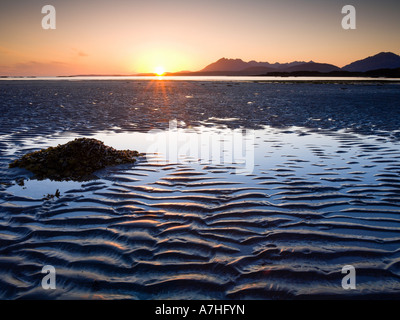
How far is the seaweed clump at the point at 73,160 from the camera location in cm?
→ 822

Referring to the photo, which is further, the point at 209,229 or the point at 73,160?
the point at 73,160

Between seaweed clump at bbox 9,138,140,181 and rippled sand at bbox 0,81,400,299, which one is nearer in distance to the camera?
rippled sand at bbox 0,81,400,299

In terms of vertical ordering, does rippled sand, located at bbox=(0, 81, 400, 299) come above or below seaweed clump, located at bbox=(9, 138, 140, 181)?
below

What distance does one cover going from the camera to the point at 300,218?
5.54 meters

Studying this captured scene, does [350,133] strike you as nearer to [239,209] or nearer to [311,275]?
[239,209]

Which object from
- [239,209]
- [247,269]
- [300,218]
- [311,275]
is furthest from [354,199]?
[247,269]

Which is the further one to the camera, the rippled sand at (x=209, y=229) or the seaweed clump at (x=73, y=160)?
the seaweed clump at (x=73, y=160)

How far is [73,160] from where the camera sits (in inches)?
341

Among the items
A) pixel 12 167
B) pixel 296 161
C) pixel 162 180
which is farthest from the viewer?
pixel 296 161

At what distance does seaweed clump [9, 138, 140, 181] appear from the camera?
8.22 meters

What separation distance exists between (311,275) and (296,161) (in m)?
5.93

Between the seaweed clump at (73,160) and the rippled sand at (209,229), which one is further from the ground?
the seaweed clump at (73,160)

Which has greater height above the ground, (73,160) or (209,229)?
(73,160)
